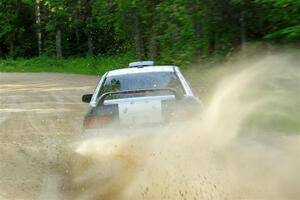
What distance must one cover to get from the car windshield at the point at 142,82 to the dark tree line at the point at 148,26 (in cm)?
253

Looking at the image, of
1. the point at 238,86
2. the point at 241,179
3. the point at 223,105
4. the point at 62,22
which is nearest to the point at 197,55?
the point at 238,86

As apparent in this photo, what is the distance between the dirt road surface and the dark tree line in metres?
3.43

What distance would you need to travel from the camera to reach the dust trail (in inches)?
250

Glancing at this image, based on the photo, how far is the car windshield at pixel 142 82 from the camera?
859 centimetres

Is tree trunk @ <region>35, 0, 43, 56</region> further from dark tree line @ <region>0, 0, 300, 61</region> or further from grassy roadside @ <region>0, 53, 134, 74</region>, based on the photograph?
grassy roadside @ <region>0, 53, 134, 74</region>

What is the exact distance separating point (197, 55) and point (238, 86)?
5.01 m

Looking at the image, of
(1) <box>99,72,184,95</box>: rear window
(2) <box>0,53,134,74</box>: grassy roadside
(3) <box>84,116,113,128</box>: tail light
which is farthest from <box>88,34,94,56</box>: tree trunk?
(3) <box>84,116,113,128</box>: tail light

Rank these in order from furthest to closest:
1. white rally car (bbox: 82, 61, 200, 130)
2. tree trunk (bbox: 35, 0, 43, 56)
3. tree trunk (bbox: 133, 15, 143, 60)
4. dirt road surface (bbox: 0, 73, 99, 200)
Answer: tree trunk (bbox: 35, 0, 43, 56) < tree trunk (bbox: 133, 15, 143, 60) < dirt road surface (bbox: 0, 73, 99, 200) < white rally car (bbox: 82, 61, 200, 130)

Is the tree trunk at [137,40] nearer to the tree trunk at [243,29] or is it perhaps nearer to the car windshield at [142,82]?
the tree trunk at [243,29]

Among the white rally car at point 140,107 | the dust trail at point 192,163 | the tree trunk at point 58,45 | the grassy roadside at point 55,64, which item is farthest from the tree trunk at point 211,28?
the tree trunk at point 58,45

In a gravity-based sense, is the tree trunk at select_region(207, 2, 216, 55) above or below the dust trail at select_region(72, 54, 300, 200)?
above

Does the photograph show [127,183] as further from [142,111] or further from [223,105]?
[223,105]

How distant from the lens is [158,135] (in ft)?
23.9

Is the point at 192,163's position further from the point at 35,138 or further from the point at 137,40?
the point at 137,40
